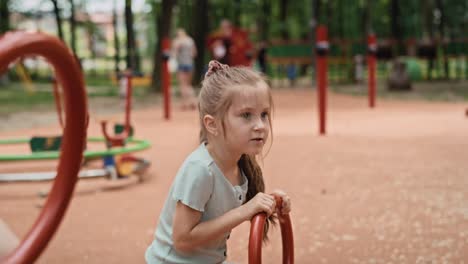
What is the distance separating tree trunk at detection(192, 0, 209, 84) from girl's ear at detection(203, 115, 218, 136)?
18.9 metres

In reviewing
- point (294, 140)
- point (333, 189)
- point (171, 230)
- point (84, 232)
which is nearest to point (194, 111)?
point (294, 140)

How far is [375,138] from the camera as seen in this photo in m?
8.91

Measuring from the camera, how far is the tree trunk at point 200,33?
21.6m

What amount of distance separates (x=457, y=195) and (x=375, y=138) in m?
3.59

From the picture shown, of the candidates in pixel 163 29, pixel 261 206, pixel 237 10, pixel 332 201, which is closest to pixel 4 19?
pixel 237 10

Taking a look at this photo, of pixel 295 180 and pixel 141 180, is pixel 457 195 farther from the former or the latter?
pixel 141 180

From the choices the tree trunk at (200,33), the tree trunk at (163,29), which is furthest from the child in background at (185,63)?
the tree trunk at (200,33)

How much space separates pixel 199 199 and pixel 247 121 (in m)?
0.31

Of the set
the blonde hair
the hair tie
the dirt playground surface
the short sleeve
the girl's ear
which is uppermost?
the hair tie

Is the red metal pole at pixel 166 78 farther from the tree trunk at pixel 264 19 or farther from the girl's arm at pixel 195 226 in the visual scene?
the tree trunk at pixel 264 19

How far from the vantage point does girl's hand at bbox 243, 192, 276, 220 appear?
2.22 m

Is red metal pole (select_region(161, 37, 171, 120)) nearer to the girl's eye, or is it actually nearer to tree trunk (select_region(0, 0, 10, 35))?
the girl's eye

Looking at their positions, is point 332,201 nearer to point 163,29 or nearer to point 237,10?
point 163,29

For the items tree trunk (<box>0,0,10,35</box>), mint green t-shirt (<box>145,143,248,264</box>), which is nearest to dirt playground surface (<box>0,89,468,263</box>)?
mint green t-shirt (<box>145,143,248,264</box>)
